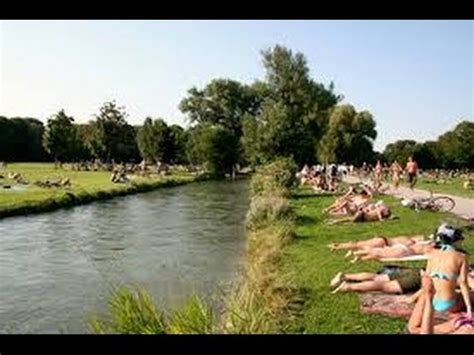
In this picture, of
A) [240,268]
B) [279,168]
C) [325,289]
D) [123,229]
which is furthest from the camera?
[279,168]

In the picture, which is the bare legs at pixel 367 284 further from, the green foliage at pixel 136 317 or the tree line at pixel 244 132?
the tree line at pixel 244 132

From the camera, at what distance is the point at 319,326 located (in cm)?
807

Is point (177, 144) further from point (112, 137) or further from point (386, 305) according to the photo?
point (386, 305)

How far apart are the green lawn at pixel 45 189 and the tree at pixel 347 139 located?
9240 millimetres

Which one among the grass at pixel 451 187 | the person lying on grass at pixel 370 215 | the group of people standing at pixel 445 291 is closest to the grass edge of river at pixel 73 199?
the person lying on grass at pixel 370 215

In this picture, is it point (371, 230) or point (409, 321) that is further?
point (371, 230)

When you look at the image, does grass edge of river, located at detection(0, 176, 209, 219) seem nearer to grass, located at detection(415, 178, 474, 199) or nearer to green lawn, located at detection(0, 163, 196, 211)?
green lawn, located at detection(0, 163, 196, 211)

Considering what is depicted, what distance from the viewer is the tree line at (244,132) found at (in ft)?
77.2

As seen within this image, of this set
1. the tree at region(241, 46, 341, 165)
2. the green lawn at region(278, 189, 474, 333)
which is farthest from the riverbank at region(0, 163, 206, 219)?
the green lawn at region(278, 189, 474, 333)

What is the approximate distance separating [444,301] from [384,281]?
5.21 feet

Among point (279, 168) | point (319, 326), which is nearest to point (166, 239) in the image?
point (279, 168)
